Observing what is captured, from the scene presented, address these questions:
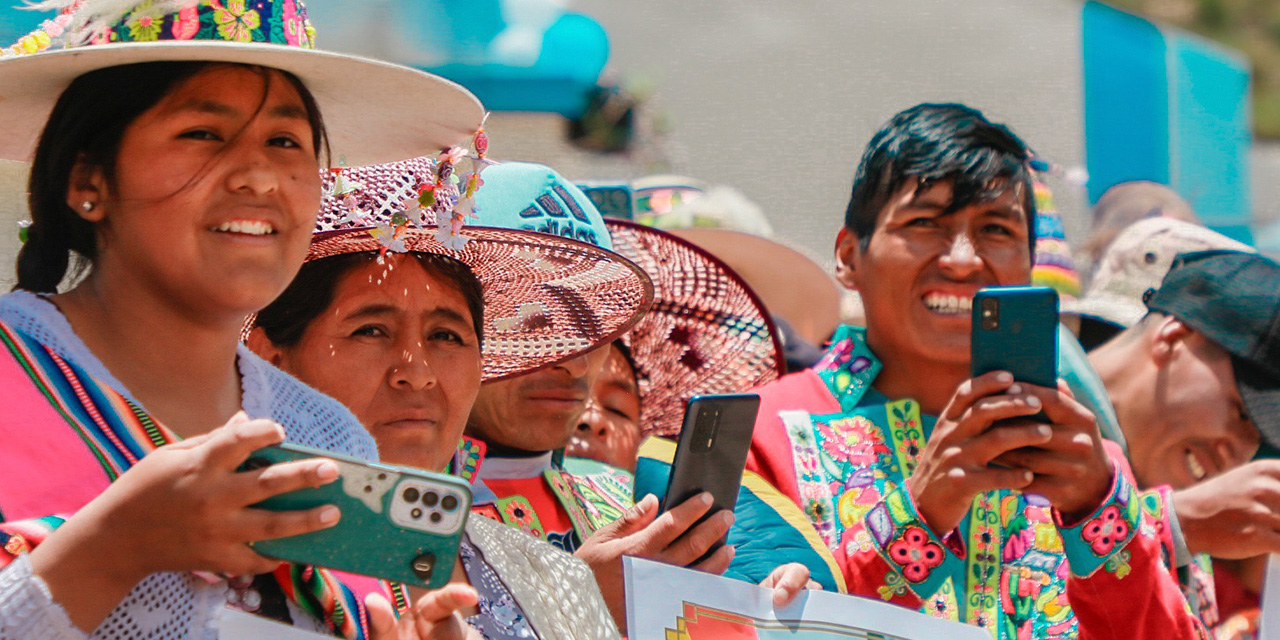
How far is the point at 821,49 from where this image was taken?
11.9 metres

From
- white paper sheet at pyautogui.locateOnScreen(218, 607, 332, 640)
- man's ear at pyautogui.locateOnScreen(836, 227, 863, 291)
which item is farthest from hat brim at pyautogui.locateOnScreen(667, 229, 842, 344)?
white paper sheet at pyautogui.locateOnScreen(218, 607, 332, 640)

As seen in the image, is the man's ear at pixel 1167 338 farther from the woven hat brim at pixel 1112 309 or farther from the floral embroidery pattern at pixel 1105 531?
the floral embroidery pattern at pixel 1105 531

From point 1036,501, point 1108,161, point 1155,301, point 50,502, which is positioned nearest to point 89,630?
point 50,502

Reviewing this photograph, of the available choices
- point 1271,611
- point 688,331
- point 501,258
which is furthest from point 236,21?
point 1271,611

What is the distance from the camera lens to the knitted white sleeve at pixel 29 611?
1.44 meters

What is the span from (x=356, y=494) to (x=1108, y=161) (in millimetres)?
8349

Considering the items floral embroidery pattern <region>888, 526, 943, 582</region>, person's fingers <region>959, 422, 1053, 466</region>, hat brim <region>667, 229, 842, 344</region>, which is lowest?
floral embroidery pattern <region>888, 526, 943, 582</region>

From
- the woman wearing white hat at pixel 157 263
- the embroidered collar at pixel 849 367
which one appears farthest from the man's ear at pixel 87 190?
the embroidered collar at pixel 849 367

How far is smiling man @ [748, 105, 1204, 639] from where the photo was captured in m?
2.61

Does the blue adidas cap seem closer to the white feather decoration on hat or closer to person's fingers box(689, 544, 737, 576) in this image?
person's fingers box(689, 544, 737, 576)

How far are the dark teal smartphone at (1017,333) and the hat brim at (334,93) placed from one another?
911 mm

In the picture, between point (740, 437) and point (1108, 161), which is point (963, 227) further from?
point (1108, 161)

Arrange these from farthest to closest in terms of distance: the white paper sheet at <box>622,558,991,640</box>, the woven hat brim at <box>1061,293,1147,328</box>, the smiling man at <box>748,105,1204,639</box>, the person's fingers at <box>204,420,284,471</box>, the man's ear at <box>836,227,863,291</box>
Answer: the woven hat brim at <box>1061,293,1147,328</box>
the man's ear at <box>836,227,863,291</box>
the smiling man at <box>748,105,1204,639</box>
the white paper sheet at <box>622,558,991,640</box>
the person's fingers at <box>204,420,284,471</box>

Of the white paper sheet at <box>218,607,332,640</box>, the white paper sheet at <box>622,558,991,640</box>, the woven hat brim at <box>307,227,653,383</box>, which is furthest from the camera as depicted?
the woven hat brim at <box>307,227,653,383</box>
